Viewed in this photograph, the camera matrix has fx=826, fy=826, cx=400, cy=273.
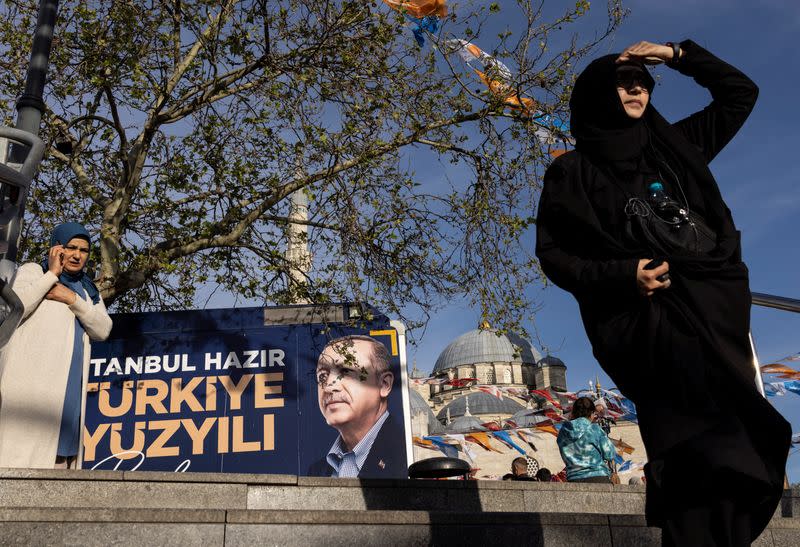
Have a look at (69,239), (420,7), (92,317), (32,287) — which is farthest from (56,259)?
(420,7)

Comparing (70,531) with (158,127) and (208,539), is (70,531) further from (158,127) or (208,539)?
(158,127)

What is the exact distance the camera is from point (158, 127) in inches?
461

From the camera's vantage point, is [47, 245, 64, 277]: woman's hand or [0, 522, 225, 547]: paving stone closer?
[0, 522, 225, 547]: paving stone

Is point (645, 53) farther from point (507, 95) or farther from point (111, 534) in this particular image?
point (507, 95)

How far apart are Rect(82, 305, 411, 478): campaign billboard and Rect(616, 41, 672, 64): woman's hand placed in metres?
8.30

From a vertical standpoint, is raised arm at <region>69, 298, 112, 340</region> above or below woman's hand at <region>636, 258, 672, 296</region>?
above

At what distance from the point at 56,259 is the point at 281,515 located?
9.30ft

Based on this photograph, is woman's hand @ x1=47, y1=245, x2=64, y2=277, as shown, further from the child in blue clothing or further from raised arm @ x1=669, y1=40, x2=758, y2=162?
the child in blue clothing

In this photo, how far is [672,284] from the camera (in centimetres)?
246

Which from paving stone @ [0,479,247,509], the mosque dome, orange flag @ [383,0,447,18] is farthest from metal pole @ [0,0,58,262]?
the mosque dome

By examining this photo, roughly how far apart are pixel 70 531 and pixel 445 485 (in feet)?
11.1

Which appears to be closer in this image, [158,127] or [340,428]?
[340,428]

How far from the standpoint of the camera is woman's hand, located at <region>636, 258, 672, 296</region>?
2.41 meters

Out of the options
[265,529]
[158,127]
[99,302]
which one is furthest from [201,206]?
[265,529]
